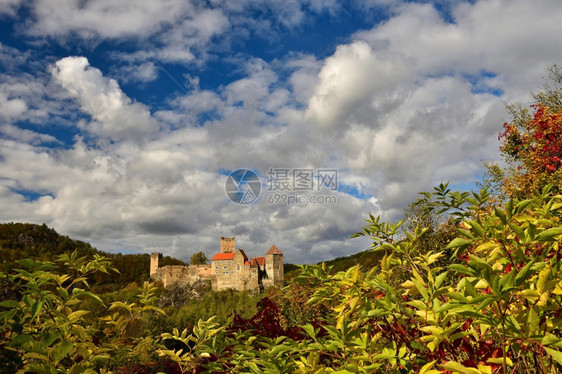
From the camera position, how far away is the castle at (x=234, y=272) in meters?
63.5

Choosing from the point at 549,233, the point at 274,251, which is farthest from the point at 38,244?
the point at 549,233

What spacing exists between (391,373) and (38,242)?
6626cm

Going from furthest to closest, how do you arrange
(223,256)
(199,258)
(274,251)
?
1. (199,258)
2. (223,256)
3. (274,251)

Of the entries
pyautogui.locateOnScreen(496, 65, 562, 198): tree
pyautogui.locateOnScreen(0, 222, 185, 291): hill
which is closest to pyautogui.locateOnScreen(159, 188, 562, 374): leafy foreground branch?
pyautogui.locateOnScreen(496, 65, 562, 198): tree

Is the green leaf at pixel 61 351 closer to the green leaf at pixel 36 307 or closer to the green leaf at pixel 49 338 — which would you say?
the green leaf at pixel 49 338

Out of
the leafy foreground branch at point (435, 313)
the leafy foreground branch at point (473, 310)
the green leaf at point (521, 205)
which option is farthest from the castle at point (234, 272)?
the green leaf at point (521, 205)

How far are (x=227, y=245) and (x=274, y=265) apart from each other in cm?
1155

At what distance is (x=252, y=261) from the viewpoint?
214 ft

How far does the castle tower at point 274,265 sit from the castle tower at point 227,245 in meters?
7.99

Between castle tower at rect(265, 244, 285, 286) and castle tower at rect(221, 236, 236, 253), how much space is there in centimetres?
799

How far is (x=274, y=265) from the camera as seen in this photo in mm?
65312

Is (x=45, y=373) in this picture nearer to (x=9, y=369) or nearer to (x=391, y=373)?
(x=9, y=369)

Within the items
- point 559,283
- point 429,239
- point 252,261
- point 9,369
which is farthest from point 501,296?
point 252,261

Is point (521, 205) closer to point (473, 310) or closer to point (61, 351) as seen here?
point (473, 310)
